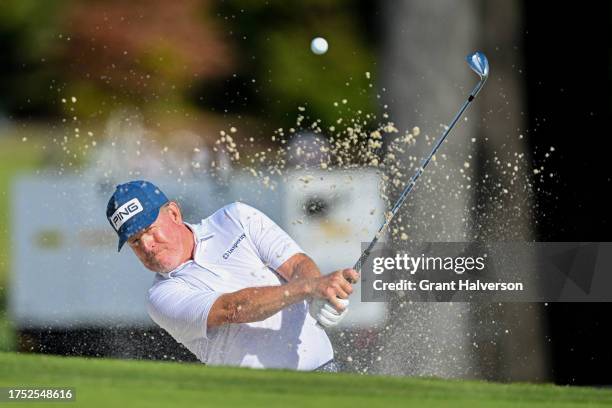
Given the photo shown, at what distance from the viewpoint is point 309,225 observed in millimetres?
7887

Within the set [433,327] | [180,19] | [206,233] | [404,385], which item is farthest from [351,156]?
[180,19]

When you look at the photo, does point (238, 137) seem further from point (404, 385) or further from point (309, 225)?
point (404, 385)

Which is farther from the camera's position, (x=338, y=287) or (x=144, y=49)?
(x=144, y=49)

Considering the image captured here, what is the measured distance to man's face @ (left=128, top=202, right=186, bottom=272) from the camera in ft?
18.1

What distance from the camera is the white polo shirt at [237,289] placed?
5430 millimetres

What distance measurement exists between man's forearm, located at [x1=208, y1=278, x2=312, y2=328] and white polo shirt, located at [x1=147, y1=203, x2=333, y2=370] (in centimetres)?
7

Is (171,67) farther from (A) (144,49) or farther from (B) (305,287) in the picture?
(B) (305,287)

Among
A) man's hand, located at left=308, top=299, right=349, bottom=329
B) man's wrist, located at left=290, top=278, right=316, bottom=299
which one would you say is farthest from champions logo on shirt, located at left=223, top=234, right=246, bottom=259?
man's hand, located at left=308, top=299, right=349, bottom=329

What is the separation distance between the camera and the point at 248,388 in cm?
438

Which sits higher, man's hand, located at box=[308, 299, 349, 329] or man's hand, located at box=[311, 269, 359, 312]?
man's hand, located at box=[311, 269, 359, 312]

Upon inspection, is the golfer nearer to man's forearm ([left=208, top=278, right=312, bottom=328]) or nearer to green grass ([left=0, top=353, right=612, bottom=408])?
man's forearm ([left=208, top=278, right=312, bottom=328])

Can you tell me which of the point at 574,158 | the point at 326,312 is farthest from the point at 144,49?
the point at 326,312

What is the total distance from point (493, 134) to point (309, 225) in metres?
1.15

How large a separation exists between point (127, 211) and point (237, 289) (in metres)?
0.54
